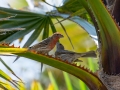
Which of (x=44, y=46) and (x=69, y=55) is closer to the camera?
(x=44, y=46)

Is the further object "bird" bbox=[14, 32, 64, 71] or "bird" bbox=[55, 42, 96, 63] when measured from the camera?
"bird" bbox=[55, 42, 96, 63]

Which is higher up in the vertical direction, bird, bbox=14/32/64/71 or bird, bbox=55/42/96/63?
bird, bbox=14/32/64/71

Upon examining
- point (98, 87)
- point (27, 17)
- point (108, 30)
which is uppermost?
point (27, 17)

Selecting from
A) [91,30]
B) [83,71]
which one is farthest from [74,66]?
[91,30]

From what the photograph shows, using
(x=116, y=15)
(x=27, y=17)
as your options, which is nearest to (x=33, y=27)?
(x=27, y=17)

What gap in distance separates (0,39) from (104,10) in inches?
19.3

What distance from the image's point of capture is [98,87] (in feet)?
2.50

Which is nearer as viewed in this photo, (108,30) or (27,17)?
(108,30)

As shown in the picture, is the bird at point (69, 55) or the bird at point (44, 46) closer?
the bird at point (44, 46)

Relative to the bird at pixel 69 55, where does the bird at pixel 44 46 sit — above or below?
above

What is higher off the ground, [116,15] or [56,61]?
[116,15]

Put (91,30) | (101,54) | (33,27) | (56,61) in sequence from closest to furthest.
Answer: (56,61), (101,54), (91,30), (33,27)

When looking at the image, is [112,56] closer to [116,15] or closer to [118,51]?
[118,51]

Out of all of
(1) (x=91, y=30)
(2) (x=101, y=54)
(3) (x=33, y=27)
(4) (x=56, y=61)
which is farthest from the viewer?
(3) (x=33, y=27)
